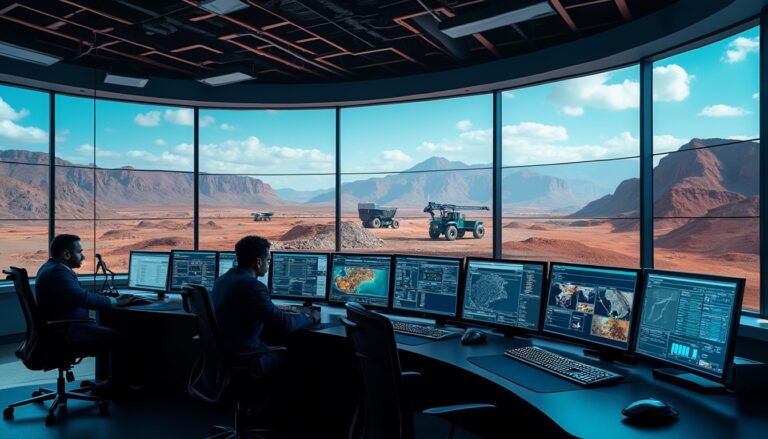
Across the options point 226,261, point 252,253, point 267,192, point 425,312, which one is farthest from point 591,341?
point 267,192

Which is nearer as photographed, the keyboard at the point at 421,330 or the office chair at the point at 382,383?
the office chair at the point at 382,383

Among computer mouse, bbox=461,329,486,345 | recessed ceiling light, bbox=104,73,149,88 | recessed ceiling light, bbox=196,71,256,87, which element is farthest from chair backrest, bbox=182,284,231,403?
recessed ceiling light, bbox=104,73,149,88

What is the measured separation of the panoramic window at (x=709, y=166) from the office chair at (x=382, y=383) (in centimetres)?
2013

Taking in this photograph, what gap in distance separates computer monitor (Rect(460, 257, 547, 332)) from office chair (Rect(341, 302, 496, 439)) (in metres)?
0.86

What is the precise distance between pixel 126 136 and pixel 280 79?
57.9 ft

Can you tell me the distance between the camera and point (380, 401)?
185 cm

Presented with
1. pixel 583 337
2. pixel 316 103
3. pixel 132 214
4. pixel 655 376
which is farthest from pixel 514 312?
pixel 132 214

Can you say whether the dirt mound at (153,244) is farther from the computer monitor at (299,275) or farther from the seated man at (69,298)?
the computer monitor at (299,275)

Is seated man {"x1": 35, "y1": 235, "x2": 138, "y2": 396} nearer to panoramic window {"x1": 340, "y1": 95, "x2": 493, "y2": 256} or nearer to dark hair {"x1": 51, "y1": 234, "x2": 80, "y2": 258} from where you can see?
dark hair {"x1": 51, "y1": 234, "x2": 80, "y2": 258}

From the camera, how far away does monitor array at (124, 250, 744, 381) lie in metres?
1.84

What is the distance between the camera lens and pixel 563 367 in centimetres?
212

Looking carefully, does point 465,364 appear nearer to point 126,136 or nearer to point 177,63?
point 177,63

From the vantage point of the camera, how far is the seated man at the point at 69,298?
11.5 ft

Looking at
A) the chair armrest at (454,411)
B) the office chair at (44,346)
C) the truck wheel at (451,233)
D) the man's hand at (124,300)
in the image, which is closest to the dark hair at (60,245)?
the office chair at (44,346)
